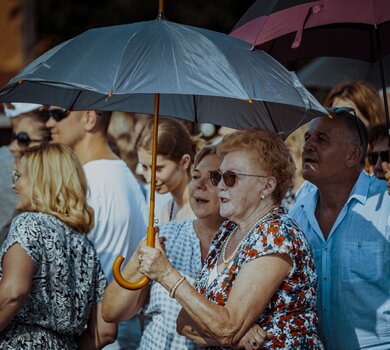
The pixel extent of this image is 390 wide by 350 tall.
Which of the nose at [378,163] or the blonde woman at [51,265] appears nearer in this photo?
the blonde woman at [51,265]

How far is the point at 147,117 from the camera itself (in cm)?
676

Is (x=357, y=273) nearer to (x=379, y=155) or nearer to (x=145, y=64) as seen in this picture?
(x=379, y=155)

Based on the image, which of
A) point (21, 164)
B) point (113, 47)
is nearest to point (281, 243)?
point (113, 47)

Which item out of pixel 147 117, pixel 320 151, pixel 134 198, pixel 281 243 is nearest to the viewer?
pixel 281 243

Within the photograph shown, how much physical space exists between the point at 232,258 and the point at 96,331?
3.63 feet

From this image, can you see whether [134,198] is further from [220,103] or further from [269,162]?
[269,162]

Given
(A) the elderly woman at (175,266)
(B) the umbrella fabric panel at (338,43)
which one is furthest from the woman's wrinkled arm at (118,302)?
(B) the umbrella fabric panel at (338,43)

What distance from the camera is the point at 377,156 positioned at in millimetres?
5242

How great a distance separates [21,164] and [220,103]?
3.59 feet

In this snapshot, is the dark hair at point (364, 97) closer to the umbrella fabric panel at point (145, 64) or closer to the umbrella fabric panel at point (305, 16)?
the umbrella fabric panel at point (305, 16)

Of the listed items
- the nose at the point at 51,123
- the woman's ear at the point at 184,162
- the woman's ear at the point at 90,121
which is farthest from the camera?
the nose at the point at 51,123

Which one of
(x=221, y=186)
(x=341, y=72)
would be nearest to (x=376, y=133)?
(x=341, y=72)

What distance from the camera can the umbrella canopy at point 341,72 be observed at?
550cm

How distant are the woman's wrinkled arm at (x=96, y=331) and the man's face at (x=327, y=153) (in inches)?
50.4
